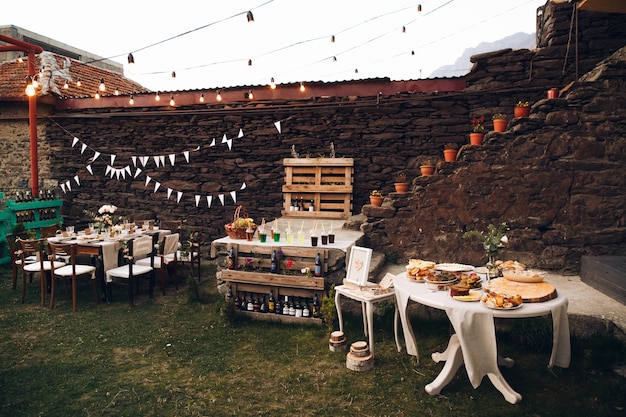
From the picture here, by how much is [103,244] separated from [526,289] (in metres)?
5.82

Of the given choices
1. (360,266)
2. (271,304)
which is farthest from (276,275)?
(360,266)

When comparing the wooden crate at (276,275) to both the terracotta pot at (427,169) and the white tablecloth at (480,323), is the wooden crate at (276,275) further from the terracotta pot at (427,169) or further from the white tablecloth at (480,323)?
the terracotta pot at (427,169)

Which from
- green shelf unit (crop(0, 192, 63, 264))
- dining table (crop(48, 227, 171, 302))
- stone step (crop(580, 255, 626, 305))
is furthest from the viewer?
green shelf unit (crop(0, 192, 63, 264))

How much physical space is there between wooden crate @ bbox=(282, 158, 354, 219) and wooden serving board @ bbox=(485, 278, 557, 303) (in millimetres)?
4398

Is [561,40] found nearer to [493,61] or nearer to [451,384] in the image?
[493,61]

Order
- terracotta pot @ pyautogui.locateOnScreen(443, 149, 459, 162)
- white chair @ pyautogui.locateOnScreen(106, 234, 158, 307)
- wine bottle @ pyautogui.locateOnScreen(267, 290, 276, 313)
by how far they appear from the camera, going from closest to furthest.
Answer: wine bottle @ pyautogui.locateOnScreen(267, 290, 276, 313)
white chair @ pyautogui.locateOnScreen(106, 234, 158, 307)
terracotta pot @ pyautogui.locateOnScreen(443, 149, 459, 162)

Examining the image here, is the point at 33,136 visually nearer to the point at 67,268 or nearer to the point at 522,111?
the point at 67,268

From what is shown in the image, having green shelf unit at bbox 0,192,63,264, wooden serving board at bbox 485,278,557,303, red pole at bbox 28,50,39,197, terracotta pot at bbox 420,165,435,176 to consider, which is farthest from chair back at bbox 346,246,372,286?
red pole at bbox 28,50,39,197

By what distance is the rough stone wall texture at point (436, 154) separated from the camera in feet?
19.5

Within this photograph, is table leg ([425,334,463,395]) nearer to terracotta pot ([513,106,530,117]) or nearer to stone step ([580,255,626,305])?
stone step ([580,255,626,305])

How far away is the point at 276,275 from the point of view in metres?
5.41

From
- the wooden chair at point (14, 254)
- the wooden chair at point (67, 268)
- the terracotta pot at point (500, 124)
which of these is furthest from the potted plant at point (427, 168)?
→ the wooden chair at point (14, 254)

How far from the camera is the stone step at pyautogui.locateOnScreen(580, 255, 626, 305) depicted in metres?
4.80

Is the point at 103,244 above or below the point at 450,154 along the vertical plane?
below
